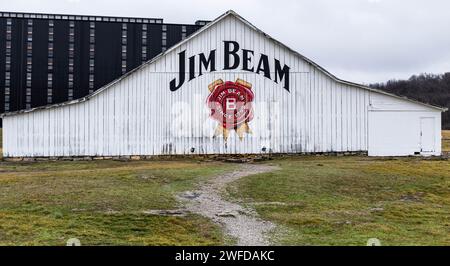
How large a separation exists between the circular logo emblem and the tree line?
105m

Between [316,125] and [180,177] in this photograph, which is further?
[316,125]

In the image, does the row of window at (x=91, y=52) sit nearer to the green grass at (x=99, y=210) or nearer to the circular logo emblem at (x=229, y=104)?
the circular logo emblem at (x=229, y=104)

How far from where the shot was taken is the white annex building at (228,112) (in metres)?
28.0

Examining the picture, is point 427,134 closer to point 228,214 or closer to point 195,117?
point 195,117

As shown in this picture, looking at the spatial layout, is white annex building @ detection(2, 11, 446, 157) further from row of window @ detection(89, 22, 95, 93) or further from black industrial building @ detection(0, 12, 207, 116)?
row of window @ detection(89, 22, 95, 93)

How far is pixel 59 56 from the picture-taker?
107750 millimetres

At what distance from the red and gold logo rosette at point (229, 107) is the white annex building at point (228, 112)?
60mm

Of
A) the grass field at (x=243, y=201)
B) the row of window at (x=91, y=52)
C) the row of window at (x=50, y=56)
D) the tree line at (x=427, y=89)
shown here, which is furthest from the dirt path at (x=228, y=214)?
the tree line at (x=427, y=89)

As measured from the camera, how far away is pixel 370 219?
488 inches

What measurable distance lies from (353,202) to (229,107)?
50.4ft

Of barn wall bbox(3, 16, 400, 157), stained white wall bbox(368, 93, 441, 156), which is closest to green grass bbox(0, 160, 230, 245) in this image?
barn wall bbox(3, 16, 400, 157)
